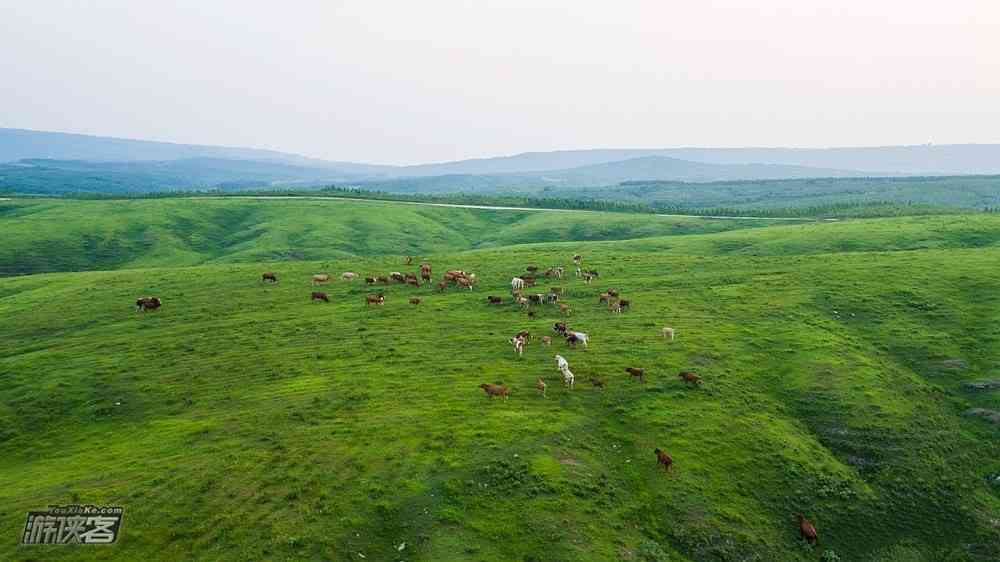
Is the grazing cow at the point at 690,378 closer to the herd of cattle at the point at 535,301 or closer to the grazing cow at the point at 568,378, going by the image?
the herd of cattle at the point at 535,301

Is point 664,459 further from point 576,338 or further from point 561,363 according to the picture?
point 576,338

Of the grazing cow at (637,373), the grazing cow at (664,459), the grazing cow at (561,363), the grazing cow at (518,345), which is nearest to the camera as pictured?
the grazing cow at (664,459)

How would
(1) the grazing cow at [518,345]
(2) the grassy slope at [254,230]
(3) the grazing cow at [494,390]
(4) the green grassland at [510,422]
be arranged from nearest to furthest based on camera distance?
(4) the green grassland at [510,422] → (3) the grazing cow at [494,390] → (1) the grazing cow at [518,345] → (2) the grassy slope at [254,230]

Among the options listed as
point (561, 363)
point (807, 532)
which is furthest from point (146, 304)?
point (807, 532)

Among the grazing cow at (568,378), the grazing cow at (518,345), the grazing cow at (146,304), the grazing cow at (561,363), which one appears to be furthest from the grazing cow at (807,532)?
the grazing cow at (146,304)

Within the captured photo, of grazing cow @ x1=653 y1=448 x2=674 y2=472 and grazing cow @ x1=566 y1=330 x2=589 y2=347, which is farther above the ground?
grazing cow @ x1=566 y1=330 x2=589 y2=347

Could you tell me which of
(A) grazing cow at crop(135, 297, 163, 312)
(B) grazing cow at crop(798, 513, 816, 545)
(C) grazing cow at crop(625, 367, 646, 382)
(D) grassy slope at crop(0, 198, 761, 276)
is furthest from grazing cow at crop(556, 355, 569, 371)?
(D) grassy slope at crop(0, 198, 761, 276)

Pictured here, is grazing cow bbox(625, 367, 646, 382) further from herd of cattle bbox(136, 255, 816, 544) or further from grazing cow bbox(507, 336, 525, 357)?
grazing cow bbox(507, 336, 525, 357)
